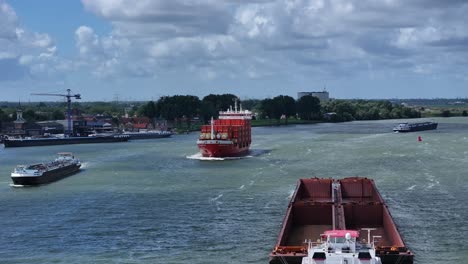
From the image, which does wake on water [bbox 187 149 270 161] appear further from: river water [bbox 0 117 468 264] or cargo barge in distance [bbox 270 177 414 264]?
cargo barge in distance [bbox 270 177 414 264]

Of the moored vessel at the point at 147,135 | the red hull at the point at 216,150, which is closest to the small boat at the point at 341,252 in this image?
the red hull at the point at 216,150

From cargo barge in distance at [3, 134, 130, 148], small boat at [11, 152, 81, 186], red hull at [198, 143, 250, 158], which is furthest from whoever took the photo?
cargo barge in distance at [3, 134, 130, 148]

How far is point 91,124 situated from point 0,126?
22.3 metres

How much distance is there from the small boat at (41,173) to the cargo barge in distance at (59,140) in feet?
191

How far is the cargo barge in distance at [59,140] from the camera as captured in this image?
134 meters

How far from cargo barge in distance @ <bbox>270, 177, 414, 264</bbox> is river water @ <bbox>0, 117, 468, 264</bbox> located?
155 cm

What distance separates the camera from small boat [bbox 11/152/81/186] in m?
67.3

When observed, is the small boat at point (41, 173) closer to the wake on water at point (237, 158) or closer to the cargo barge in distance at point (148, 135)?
the wake on water at point (237, 158)

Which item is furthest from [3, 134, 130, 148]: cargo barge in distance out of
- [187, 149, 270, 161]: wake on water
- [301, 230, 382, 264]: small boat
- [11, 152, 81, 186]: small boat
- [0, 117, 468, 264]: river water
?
[301, 230, 382, 264]: small boat

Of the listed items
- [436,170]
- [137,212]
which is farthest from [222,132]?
[137,212]

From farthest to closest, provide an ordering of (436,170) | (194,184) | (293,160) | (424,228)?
(293,160), (436,170), (194,184), (424,228)

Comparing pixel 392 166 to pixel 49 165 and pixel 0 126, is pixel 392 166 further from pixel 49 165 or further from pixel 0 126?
pixel 0 126

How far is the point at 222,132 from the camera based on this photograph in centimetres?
9788

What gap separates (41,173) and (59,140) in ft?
240
